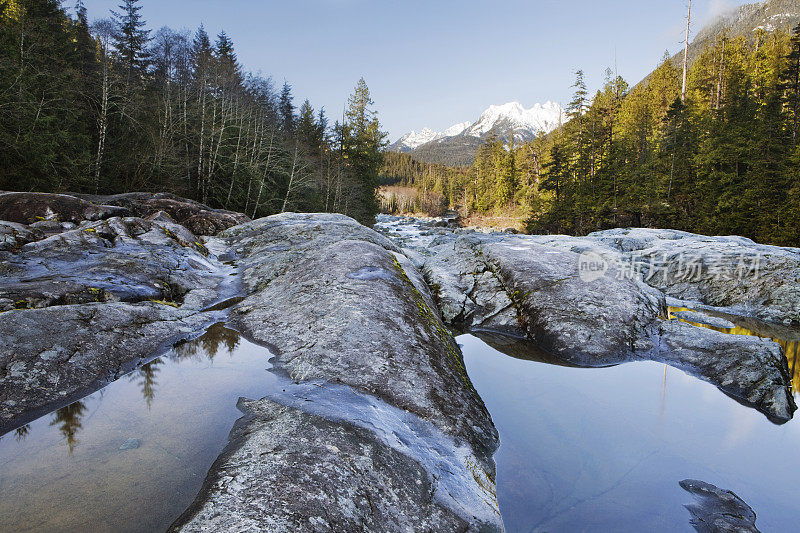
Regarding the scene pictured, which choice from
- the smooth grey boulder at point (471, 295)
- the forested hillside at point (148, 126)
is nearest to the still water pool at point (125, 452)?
the smooth grey boulder at point (471, 295)

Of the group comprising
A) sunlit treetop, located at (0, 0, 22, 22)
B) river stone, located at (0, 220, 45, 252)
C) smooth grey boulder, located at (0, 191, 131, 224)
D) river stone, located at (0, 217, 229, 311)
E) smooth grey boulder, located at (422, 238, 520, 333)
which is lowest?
smooth grey boulder, located at (422, 238, 520, 333)

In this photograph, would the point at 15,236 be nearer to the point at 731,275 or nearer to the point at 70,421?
the point at 70,421

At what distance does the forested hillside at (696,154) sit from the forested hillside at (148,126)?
23930 millimetres

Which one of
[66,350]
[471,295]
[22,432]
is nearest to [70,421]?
[22,432]

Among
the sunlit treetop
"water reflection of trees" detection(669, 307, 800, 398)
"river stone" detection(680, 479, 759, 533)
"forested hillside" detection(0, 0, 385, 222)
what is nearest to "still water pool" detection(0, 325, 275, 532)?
"river stone" detection(680, 479, 759, 533)

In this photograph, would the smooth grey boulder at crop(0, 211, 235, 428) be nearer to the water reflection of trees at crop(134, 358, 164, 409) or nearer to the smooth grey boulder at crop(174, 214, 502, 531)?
the water reflection of trees at crop(134, 358, 164, 409)

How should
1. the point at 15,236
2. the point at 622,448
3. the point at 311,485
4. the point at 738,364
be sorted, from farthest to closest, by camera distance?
the point at 15,236 → the point at 738,364 → the point at 622,448 → the point at 311,485

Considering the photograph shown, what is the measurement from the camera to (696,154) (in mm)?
32875

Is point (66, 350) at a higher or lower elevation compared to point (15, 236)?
lower

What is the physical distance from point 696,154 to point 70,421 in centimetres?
4437

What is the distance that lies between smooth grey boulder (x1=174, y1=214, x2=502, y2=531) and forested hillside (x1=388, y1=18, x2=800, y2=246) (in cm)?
3153

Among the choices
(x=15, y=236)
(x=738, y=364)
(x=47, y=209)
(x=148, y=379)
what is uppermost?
(x=47, y=209)

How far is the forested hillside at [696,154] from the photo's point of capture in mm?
26016

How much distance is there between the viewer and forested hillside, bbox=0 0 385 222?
55.5 ft
